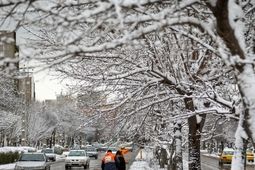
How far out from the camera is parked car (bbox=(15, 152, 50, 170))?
93.5ft

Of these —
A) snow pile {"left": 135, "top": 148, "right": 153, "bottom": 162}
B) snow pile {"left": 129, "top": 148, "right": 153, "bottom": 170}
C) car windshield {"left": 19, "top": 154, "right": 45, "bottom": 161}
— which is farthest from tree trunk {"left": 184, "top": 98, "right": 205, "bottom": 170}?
snow pile {"left": 135, "top": 148, "right": 153, "bottom": 162}

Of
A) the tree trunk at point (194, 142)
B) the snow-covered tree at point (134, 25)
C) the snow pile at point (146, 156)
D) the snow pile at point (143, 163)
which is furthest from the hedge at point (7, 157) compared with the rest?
the snow-covered tree at point (134, 25)

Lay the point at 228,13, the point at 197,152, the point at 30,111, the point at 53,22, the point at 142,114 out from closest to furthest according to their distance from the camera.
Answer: the point at 53,22, the point at 228,13, the point at 197,152, the point at 142,114, the point at 30,111

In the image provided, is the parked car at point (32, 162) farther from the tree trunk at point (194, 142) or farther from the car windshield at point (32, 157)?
the tree trunk at point (194, 142)

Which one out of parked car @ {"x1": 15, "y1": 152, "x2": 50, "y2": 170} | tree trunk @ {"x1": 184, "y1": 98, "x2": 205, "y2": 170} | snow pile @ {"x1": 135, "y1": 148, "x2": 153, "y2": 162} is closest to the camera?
tree trunk @ {"x1": 184, "y1": 98, "x2": 205, "y2": 170}

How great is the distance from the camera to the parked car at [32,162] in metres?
28.5

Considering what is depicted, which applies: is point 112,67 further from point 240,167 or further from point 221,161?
point 221,161

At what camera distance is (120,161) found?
21625 millimetres

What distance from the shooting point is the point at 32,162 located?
29.1 m

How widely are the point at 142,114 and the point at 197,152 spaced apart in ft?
9.90

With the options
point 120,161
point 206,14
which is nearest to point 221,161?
point 120,161

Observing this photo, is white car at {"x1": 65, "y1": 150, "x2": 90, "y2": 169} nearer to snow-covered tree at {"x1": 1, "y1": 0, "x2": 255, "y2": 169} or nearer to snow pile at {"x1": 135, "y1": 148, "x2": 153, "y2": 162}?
snow pile at {"x1": 135, "y1": 148, "x2": 153, "y2": 162}

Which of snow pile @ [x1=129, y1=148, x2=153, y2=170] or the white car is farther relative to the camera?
the white car

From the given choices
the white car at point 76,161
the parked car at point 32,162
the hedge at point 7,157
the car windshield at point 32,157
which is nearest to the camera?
the parked car at point 32,162
